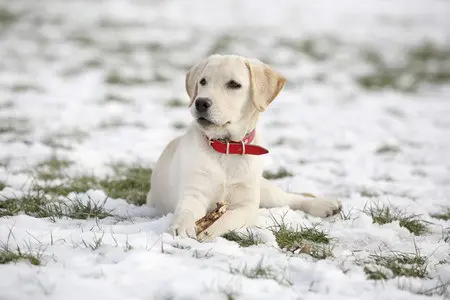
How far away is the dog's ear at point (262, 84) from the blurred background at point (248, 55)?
1.68 metres

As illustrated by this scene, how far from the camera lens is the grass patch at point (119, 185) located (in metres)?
4.76

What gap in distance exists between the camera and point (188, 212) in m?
3.59

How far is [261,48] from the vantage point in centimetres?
1552

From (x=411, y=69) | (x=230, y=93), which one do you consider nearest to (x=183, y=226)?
(x=230, y=93)

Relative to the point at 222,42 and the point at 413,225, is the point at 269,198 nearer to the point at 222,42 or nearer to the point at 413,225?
the point at 413,225

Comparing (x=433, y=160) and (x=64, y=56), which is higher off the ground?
(x=64, y=56)

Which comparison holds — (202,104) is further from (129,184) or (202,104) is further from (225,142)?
(129,184)

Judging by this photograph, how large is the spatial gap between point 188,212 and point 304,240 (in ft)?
2.61

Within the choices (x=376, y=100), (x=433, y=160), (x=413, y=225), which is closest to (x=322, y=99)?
(x=376, y=100)

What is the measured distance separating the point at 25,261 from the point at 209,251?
1.02 meters

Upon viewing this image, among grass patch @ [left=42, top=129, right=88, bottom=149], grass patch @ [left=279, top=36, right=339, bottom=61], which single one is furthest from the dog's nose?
grass patch @ [left=279, top=36, right=339, bottom=61]

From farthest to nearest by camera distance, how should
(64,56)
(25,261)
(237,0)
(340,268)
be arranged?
(237,0) < (64,56) < (340,268) < (25,261)

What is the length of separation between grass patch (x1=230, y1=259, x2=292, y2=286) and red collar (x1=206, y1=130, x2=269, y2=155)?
111 centimetres

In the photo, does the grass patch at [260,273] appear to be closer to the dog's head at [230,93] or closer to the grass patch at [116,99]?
the dog's head at [230,93]
